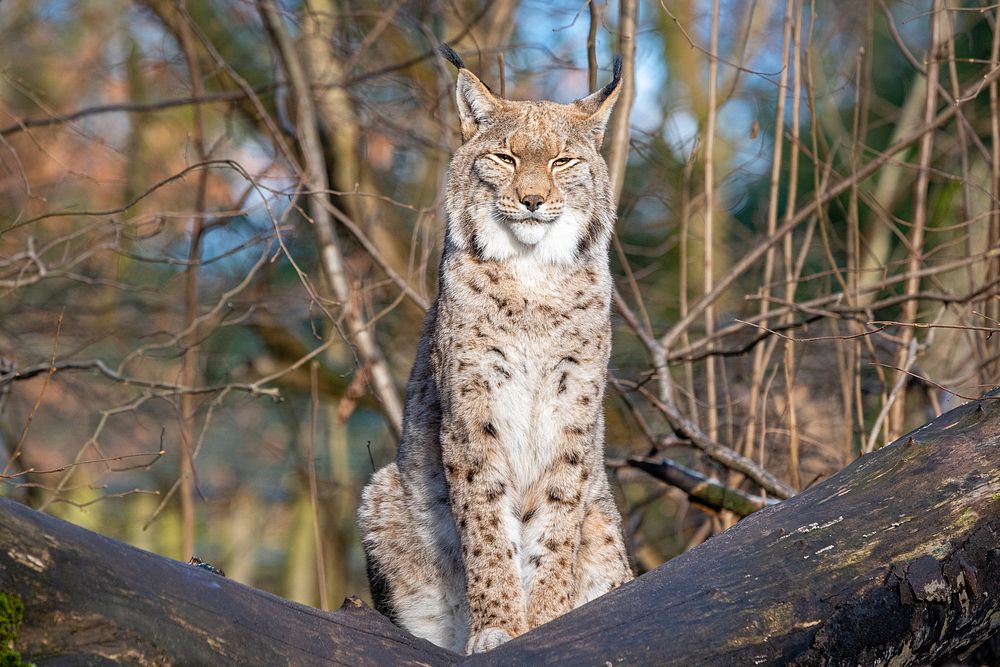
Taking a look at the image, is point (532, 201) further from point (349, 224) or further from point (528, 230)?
point (349, 224)

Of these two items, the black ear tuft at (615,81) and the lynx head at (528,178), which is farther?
the black ear tuft at (615,81)

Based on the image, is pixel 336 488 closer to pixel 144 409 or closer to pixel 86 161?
pixel 144 409

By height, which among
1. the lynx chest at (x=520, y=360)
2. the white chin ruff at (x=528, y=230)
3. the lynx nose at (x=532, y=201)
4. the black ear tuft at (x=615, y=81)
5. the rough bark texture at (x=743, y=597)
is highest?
the black ear tuft at (x=615, y=81)

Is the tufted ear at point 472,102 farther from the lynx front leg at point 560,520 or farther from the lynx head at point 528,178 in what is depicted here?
the lynx front leg at point 560,520

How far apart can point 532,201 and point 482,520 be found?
3.87ft

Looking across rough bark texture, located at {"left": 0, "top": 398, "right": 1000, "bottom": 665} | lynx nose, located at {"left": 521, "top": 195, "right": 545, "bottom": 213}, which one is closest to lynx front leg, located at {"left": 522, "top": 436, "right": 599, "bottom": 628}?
lynx nose, located at {"left": 521, "top": 195, "right": 545, "bottom": 213}

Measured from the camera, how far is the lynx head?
13.3 feet

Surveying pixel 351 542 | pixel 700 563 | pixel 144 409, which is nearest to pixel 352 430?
pixel 351 542

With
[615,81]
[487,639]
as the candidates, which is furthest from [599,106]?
[487,639]

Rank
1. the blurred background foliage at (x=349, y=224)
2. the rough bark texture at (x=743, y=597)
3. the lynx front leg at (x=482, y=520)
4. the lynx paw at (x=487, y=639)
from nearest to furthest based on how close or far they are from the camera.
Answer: the rough bark texture at (x=743, y=597) → the lynx paw at (x=487, y=639) → the lynx front leg at (x=482, y=520) → the blurred background foliage at (x=349, y=224)

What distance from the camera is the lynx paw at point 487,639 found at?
12.1 ft

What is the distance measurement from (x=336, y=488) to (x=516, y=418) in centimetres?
600

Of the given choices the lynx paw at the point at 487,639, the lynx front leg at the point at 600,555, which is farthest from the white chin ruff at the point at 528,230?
the lynx paw at the point at 487,639

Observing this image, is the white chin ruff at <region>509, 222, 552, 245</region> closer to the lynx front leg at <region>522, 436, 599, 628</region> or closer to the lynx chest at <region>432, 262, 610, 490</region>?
the lynx chest at <region>432, 262, 610, 490</region>
